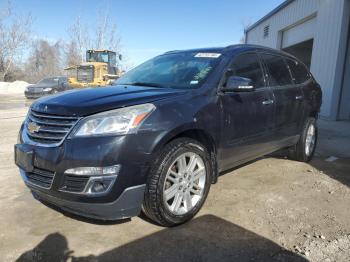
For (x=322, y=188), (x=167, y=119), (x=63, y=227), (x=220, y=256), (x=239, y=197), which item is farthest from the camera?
(x=322, y=188)

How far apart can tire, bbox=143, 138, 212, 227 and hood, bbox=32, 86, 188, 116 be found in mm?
491

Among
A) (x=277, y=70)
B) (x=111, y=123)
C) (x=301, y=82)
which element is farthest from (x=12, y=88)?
(x=111, y=123)

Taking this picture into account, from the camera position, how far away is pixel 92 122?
299cm

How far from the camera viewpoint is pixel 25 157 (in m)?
3.28

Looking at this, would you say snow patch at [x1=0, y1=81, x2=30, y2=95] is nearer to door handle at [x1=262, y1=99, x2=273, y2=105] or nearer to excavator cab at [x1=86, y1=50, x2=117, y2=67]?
excavator cab at [x1=86, y1=50, x2=117, y2=67]

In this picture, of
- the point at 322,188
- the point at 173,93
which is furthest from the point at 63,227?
the point at 322,188

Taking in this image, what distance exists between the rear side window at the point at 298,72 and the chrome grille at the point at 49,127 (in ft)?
12.1

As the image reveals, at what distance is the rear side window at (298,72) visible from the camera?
217 inches

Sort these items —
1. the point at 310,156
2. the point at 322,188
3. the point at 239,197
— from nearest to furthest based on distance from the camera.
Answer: the point at 239,197 < the point at 322,188 < the point at 310,156

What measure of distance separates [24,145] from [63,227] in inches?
34.0

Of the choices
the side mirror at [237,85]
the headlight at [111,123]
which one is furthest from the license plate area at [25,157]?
the side mirror at [237,85]

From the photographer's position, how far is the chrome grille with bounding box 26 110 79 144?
9.97 ft

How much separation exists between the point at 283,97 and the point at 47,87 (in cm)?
1841

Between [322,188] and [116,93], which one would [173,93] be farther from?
[322,188]
